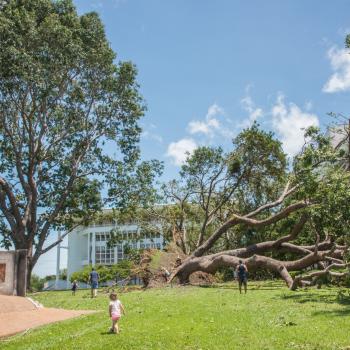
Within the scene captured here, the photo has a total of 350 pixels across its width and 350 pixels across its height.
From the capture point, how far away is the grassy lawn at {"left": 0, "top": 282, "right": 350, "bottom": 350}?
10.5 meters

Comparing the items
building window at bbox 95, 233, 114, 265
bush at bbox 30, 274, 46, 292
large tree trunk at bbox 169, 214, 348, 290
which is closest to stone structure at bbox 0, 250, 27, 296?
large tree trunk at bbox 169, 214, 348, 290

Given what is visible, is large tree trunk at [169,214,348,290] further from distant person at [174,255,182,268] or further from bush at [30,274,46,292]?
bush at [30,274,46,292]

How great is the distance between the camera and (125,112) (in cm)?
3188

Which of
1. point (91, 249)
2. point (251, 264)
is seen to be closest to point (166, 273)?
point (251, 264)

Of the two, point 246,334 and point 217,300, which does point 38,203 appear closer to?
point 217,300

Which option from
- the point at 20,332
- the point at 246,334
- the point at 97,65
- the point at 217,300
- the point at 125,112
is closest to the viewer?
the point at 246,334

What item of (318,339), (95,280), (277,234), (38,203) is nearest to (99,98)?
(38,203)

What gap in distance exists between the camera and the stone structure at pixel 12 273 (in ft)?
76.9

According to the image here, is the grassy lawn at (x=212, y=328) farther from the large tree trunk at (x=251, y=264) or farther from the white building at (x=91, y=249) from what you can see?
the white building at (x=91, y=249)

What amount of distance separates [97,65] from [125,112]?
12.4ft

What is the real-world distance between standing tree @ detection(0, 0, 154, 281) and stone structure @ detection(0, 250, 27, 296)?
351 centimetres

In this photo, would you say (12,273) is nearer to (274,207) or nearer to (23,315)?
(23,315)

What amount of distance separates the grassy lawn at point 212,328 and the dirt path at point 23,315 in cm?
118

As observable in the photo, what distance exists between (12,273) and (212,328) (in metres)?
14.4
